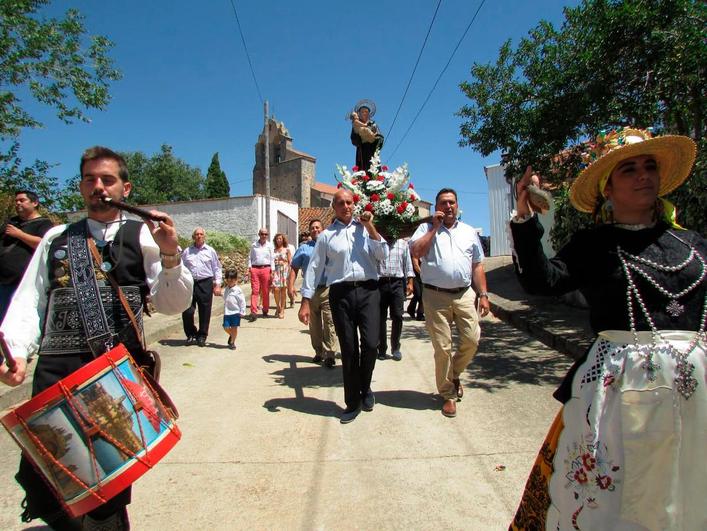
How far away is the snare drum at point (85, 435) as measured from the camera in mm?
1681

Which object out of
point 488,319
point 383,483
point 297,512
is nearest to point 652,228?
point 383,483

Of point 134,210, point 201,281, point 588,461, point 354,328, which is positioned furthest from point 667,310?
point 201,281

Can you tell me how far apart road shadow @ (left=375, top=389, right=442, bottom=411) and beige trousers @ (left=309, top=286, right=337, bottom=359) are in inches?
51.7

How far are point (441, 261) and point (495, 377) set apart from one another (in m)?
2.01

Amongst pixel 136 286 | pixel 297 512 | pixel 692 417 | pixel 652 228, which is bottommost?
pixel 297 512

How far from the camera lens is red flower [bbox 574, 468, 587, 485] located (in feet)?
5.62

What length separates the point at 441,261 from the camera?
14.5ft

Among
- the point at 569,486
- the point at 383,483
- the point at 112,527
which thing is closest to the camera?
the point at 569,486

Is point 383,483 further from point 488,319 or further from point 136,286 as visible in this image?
point 488,319

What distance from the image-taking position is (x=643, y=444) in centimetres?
164

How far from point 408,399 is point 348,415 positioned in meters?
0.86

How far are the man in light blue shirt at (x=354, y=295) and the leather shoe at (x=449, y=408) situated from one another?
0.71 metres

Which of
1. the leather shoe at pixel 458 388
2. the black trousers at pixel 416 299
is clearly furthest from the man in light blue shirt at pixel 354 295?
the black trousers at pixel 416 299

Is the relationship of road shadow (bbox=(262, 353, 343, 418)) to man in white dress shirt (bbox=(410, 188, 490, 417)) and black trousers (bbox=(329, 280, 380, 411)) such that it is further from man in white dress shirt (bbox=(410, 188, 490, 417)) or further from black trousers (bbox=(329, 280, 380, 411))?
man in white dress shirt (bbox=(410, 188, 490, 417))
